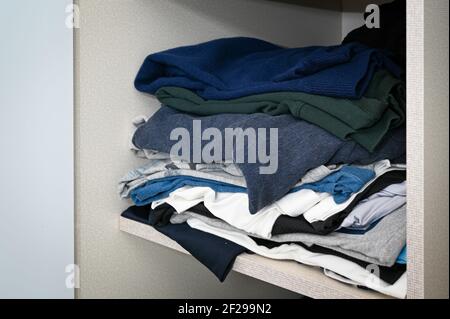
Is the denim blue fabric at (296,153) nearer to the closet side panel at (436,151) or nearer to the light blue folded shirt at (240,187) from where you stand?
the light blue folded shirt at (240,187)

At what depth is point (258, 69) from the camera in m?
0.73

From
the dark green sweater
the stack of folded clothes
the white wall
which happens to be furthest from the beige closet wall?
the dark green sweater

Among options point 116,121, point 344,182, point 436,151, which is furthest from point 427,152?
point 116,121

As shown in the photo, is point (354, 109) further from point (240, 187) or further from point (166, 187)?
point (166, 187)

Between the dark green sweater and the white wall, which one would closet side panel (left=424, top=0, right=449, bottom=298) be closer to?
the dark green sweater

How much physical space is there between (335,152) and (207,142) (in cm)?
20

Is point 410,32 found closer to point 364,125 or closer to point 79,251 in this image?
point 364,125

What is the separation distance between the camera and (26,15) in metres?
0.75

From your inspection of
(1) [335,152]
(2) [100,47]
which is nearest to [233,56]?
(2) [100,47]

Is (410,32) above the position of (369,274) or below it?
above

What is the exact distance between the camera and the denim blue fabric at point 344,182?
540mm

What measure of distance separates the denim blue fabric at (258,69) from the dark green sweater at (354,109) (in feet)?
0.04

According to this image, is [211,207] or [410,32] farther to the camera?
[211,207]

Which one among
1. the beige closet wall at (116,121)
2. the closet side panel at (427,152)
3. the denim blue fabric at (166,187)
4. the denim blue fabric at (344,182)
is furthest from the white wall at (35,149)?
the closet side panel at (427,152)
